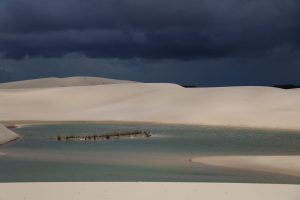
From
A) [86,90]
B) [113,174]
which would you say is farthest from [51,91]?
[113,174]

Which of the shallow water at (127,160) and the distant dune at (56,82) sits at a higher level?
the distant dune at (56,82)

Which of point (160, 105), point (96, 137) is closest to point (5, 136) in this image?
point (96, 137)

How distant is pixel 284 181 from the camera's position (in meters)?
20.4

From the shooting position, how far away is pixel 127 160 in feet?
86.8

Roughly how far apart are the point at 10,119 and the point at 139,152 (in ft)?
133

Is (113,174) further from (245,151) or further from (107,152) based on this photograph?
(245,151)
